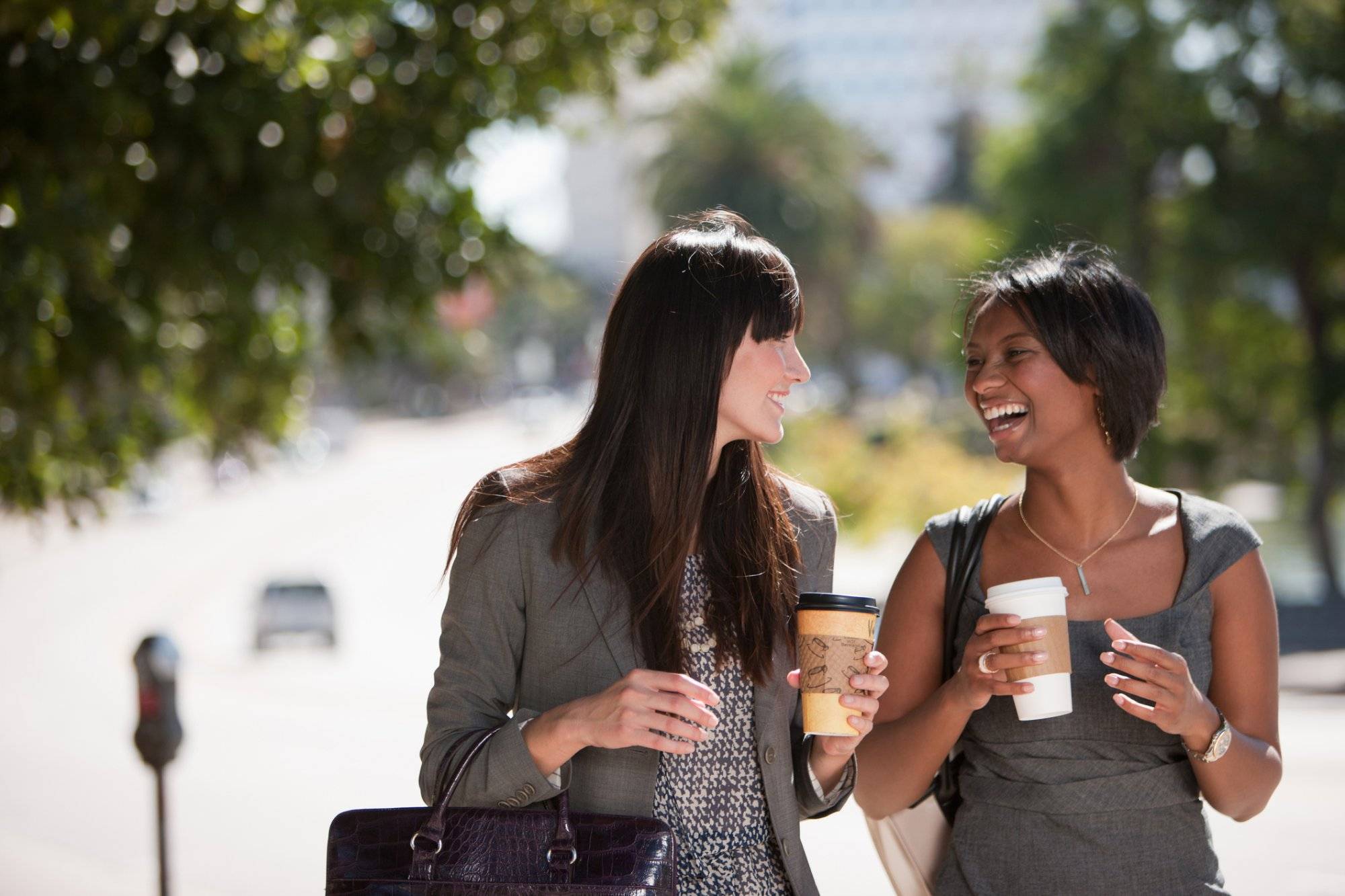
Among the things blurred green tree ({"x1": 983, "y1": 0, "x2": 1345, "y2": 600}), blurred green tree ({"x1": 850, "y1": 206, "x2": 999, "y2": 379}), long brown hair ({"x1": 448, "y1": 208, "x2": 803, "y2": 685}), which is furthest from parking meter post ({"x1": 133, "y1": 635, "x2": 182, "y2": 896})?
blurred green tree ({"x1": 850, "y1": 206, "x2": 999, "y2": 379})

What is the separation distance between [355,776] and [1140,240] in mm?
15025

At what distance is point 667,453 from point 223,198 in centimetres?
295

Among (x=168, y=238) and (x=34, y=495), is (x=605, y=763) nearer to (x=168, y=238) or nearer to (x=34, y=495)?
(x=168, y=238)

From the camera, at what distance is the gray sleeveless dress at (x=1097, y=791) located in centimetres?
231

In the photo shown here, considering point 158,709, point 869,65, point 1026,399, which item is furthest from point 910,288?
point 869,65

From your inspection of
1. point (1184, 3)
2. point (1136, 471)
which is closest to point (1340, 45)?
point (1184, 3)

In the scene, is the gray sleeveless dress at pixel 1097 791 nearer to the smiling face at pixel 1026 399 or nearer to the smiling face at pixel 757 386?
the smiling face at pixel 1026 399

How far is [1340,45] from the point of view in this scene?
1731 cm

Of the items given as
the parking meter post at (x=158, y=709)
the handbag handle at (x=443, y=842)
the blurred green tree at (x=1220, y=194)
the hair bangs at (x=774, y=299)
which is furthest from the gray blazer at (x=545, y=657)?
the blurred green tree at (x=1220, y=194)

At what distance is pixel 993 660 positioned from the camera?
211 cm

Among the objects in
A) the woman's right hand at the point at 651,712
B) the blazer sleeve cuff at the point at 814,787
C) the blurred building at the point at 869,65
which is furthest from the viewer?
the blurred building at the point at 869,65

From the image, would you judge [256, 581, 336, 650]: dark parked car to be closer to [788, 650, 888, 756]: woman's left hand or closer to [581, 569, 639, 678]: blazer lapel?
[581, 569, 639, 678]: blazer lapel

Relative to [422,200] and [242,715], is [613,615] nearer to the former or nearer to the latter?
[422,200]

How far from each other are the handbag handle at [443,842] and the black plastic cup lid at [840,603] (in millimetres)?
459
